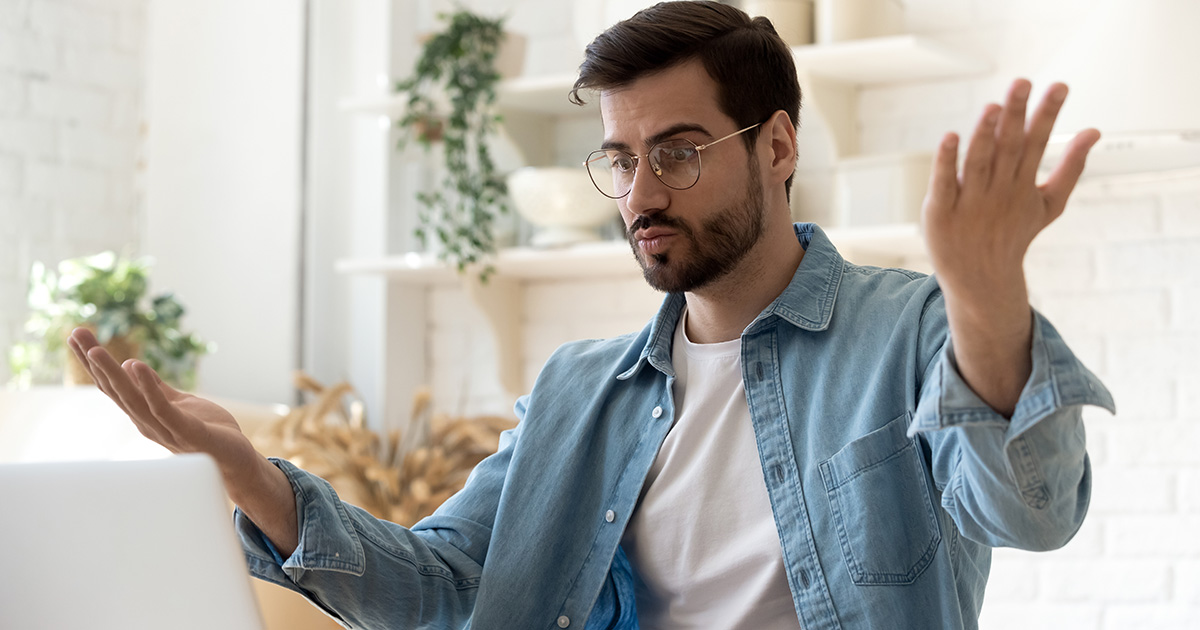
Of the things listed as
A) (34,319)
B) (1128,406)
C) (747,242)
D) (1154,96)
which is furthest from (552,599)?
(34,319)

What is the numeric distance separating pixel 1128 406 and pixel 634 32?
1.21 m

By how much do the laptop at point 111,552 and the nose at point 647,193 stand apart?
2.44 ft

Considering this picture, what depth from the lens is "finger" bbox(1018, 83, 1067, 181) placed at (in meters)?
0.76


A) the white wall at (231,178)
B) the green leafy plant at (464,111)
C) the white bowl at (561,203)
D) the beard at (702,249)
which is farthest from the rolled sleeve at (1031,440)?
the white wall at (231,178)

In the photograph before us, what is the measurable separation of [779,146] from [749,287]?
18 cm

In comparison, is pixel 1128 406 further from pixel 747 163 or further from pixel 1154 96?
pixel 747 163

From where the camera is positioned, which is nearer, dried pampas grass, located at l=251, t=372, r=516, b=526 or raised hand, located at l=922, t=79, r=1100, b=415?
raised hand, located at l=922, t=79, r=1100, b=415

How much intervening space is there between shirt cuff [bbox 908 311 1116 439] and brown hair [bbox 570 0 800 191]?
52cm

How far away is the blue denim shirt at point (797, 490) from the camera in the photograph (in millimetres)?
920

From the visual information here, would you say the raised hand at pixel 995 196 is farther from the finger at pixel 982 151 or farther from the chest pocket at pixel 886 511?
the chest pocket at pixel 886 511

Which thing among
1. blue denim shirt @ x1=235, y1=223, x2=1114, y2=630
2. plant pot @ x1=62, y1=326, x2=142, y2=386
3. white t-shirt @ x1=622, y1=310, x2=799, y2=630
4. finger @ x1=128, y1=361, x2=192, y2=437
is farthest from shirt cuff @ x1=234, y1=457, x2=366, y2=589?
plant pot @ x1=62, y1=326, x2=142, y2=386

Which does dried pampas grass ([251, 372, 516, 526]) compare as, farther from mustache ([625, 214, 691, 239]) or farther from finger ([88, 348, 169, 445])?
finger ([88, 348, 169, 445])

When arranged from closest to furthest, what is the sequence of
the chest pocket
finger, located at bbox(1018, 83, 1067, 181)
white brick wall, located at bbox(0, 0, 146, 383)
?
finger, located at bbox(1018, 83, 1067, 181)
the chest pocket
white brick wall, located at bbox(0, 0, 146, 383)

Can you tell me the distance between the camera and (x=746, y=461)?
1245 millimetres
